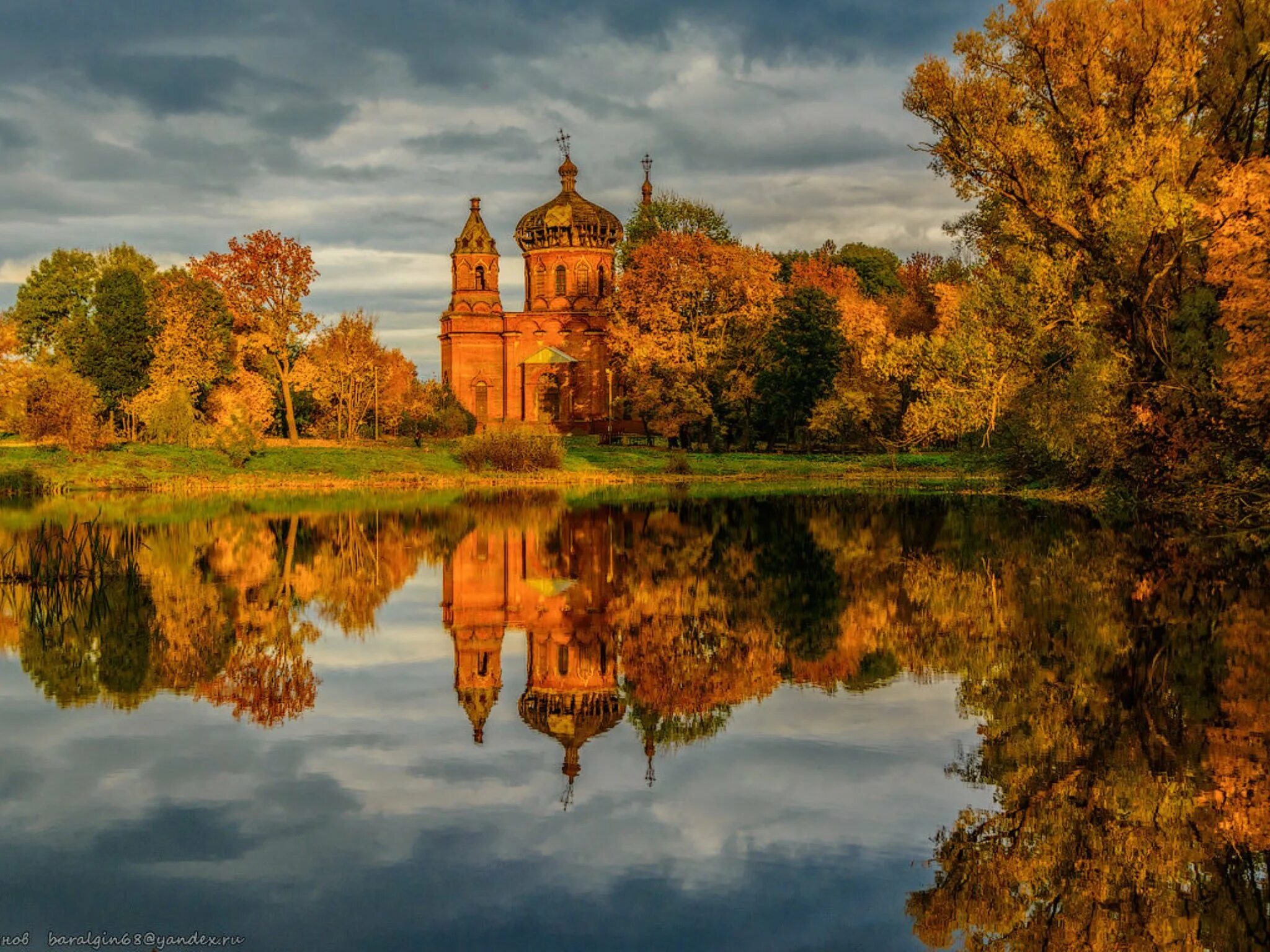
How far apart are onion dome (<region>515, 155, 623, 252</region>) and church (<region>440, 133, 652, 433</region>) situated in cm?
5

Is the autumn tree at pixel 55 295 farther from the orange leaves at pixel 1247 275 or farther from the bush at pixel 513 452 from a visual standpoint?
the orange leaves at pixel 1247 275

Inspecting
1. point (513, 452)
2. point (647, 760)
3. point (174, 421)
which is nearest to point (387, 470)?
point (513, 452)

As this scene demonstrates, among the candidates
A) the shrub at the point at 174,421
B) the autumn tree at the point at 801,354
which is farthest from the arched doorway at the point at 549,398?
the shrub at the point at 174,421

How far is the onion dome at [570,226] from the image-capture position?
6594cm

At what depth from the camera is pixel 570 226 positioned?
65875mm

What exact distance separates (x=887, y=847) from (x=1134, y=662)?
541cm

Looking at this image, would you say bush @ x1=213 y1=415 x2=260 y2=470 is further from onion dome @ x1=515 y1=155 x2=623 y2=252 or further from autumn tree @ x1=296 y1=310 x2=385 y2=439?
onion dome @ x1=515 y1=155 x2=623 y2=252

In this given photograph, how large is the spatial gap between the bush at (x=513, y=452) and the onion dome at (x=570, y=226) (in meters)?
24.8

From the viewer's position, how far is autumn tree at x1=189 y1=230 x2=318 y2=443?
50.5 metres

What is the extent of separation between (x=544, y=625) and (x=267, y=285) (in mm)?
41230

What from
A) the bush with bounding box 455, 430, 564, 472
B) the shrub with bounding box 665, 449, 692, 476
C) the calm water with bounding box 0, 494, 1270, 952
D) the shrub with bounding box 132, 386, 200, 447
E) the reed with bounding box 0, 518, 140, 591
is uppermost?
the shrub with bounding box 132, 386, 200, 447

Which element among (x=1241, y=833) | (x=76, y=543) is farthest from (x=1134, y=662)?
(x=76, y=543)

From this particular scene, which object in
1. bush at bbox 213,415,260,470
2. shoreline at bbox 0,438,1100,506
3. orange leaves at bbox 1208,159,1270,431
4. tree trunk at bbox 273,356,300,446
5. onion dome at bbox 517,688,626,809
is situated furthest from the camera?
tree trunk at bbox 273,356,300,446

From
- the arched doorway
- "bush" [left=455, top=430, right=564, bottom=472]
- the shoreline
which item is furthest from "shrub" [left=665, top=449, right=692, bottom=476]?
the arched doorway
